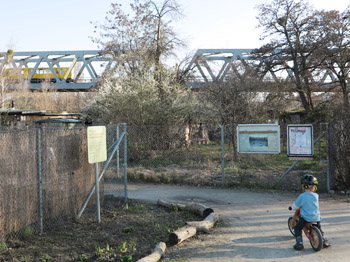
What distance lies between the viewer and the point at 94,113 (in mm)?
26109

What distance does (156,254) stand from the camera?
17.7 ft

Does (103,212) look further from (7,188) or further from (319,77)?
(319,77)

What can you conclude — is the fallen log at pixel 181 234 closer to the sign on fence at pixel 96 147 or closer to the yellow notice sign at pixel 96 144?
the sign on fence at pixel 96 147

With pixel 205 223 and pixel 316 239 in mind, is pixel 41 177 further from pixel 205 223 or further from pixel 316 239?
pixel 316 239

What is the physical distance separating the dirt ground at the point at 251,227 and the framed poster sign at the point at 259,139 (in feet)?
4.87

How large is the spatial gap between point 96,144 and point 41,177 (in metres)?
1.25

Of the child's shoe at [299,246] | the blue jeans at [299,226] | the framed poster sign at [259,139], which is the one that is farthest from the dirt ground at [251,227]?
the framed poster sign at [259,139]

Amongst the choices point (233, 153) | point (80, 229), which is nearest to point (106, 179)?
point (80, 229)

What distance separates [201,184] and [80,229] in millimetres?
5914

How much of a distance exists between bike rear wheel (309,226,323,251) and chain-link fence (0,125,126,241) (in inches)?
181

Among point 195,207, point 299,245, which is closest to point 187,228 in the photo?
point 195,207

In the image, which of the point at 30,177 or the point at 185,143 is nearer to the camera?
the point at 30,177

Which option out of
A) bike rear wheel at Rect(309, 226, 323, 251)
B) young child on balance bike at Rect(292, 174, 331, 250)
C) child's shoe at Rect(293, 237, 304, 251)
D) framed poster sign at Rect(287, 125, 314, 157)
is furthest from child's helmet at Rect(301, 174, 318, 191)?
framed poster sign at Rect(287, 125, 314, 157)

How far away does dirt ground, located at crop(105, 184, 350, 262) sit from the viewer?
5618mm
